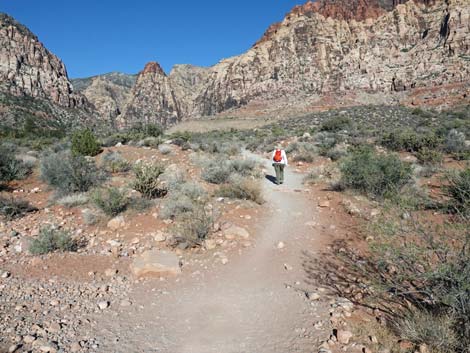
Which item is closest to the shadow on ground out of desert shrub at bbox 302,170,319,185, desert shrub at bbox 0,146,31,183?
desert shrub at bbox 302,170,319,185

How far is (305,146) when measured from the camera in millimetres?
17062

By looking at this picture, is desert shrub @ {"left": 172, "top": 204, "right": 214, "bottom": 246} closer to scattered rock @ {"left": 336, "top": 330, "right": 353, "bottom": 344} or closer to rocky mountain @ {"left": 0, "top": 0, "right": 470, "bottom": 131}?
scattered rock @ {"left": 336, "top": 330, "right": 353, "bottom": 344}

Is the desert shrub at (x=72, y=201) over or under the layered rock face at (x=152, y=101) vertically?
under

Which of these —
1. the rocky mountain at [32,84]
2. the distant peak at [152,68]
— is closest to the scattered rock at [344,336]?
the rocky mountain at [32,84]

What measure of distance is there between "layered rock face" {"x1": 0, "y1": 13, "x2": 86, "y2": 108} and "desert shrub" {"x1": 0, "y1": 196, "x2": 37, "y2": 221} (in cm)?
7293

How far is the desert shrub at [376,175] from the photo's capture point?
8.00 meters

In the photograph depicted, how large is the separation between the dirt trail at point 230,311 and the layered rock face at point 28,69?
3072 inches

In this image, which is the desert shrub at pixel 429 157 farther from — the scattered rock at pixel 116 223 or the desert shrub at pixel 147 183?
the scattered rock at pixel 116 223

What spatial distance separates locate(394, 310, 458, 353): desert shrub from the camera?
268 centimetres

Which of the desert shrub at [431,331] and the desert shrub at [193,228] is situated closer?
the desert shrub at [431,331]

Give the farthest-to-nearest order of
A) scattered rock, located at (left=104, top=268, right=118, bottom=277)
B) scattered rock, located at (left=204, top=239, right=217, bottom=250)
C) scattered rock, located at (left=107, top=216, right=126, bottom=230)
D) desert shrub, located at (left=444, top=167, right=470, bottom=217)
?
scattered rock, located at (left=107, top=216, right=126, bottom=230)
scattered rock, located at (left=204, top=239, right=217, bottom=250)
desert shrub, located at (left=444, top=167, right=470, bottom=217)
scattered rock, located at (left=104, top=268, right=118, bottom=277)

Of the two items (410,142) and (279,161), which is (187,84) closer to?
(410,142)

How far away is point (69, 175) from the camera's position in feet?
28.5

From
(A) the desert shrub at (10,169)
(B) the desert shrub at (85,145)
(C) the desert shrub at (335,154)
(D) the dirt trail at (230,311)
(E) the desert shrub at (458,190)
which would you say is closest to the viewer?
(D) the dirt trail at (230,311)
